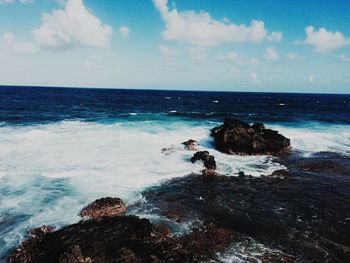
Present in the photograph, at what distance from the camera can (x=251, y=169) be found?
23359 millimetres

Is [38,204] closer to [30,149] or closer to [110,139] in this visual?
[30,149]

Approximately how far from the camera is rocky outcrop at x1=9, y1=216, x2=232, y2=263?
10.7 m

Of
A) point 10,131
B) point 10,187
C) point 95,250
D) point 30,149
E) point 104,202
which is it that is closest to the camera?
point 95,250

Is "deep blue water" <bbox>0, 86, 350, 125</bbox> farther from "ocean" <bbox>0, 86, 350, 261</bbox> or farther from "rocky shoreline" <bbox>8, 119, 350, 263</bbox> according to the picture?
"rocky shoreline" <bbox>8, 119, 350, 263</bbox>

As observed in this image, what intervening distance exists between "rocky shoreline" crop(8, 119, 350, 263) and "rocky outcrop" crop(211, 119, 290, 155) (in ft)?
16.1

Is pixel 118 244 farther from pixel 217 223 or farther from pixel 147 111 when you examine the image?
pixel 147 111

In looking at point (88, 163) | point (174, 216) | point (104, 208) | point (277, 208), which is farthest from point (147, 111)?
point (174, 216)

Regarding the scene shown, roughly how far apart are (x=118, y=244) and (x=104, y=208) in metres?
4.32

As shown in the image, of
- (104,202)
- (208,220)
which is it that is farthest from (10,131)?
(208,220)

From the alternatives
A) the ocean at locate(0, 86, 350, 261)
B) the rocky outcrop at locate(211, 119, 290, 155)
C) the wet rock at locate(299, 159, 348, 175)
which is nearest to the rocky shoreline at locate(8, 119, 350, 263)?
the wet rock at locate(299, 159, 348, 175)

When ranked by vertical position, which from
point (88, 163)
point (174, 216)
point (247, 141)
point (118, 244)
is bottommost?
point (88, 163)

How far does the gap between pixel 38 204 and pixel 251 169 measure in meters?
14.0

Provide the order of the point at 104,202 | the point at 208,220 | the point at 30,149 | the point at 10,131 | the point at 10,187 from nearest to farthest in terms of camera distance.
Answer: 1. the point at 208,220
2. the point at 104,202
3. the point at 10,187
4. the point at 30,149
5. the point at 10,131

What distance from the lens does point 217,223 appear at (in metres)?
14.3
